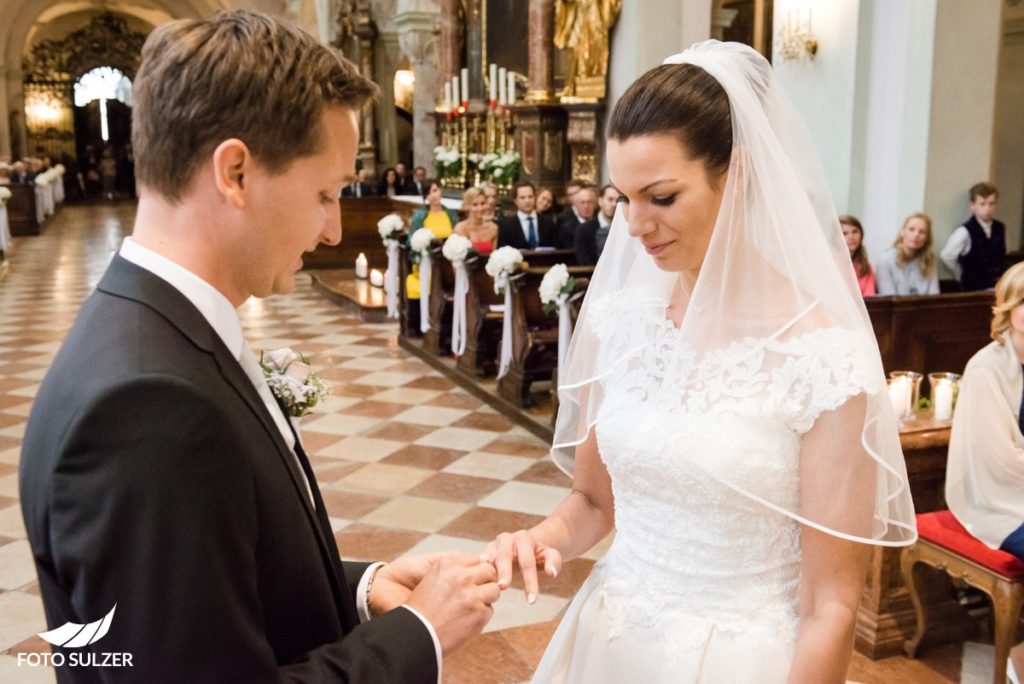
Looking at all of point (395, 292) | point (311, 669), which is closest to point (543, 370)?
point (395, 292)

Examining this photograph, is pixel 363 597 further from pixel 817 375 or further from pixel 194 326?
pixel 817 375

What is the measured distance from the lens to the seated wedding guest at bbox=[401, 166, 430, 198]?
16020 mm

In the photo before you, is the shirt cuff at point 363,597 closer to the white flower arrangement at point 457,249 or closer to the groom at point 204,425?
the groom at point 204,425

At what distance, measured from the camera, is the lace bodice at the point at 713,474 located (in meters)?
1.75

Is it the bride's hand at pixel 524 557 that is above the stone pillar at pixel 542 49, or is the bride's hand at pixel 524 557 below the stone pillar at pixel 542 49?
below

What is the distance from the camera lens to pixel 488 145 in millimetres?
13031

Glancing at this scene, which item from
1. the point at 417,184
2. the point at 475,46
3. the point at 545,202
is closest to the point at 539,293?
the point at 545,202

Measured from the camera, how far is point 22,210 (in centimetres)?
2077

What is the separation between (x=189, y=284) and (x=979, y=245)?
22.6ft

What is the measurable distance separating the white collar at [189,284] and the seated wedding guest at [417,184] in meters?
14.2

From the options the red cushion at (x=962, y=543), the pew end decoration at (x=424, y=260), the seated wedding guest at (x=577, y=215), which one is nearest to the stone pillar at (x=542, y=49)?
the seated wedding guest at (x=577, y=215)

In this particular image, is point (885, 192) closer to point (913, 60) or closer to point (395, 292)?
point (913, 60)

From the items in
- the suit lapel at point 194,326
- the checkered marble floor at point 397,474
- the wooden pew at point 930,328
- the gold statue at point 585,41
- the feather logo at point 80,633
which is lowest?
the checkered marble floor at point 397,474

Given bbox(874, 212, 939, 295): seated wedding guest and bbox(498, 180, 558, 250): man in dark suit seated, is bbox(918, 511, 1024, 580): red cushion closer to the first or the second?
bbox(874, 212, 939, 295): seated wedding guest
